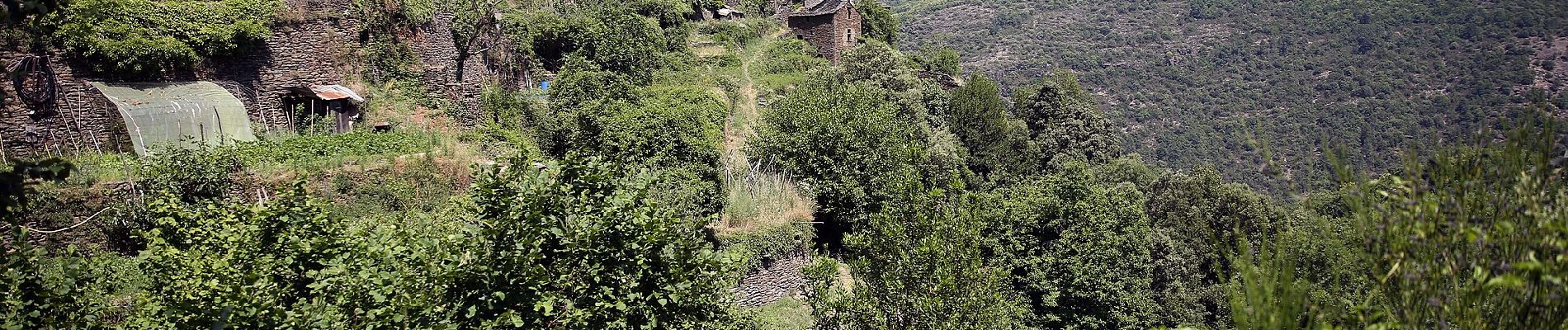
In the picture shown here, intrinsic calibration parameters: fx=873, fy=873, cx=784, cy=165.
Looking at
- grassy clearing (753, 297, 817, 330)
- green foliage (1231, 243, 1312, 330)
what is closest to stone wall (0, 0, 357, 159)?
grassy clearing (753, 297, 817, 330)

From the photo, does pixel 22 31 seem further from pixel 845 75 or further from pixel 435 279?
pixel 845 75

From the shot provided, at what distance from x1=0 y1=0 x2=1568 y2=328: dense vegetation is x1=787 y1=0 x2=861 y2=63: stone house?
8.01ft

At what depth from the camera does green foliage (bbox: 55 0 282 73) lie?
13.9 metres

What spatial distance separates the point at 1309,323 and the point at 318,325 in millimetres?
7025

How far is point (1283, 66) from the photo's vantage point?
75625 mm

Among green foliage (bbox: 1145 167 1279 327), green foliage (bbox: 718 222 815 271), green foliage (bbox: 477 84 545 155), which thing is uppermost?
green foliage (bbox: 477 84 545 155)

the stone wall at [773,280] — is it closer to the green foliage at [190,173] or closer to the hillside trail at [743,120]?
the hillside trail at [743,120]

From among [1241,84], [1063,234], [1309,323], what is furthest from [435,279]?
[1241,84]

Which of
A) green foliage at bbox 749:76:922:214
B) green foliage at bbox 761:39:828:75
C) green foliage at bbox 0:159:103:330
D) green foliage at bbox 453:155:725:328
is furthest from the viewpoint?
green foliage at bbox 761:39:828:75

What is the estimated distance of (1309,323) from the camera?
4.10 m

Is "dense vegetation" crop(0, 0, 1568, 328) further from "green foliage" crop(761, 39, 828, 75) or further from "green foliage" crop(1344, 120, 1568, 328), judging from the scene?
"green foliage" crop(761, 39, 828, 75)

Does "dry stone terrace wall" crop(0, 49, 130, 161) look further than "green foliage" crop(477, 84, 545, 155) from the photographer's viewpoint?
No

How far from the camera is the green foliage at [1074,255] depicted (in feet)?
72.6

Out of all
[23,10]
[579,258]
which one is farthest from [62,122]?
[23,10]
